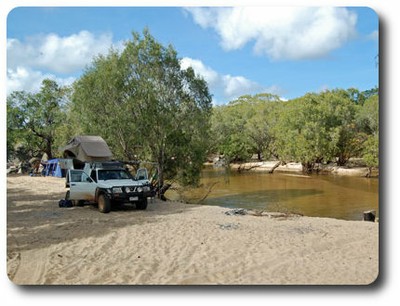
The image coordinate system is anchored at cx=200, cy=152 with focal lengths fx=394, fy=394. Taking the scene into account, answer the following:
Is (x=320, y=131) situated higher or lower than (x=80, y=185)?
higher

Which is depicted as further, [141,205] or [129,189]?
[141,205]

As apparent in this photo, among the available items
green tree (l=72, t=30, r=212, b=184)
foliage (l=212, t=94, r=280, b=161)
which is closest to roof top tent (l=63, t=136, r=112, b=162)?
green tree (l=72, t=30, r=212, b=184)

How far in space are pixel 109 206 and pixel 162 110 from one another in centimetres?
799

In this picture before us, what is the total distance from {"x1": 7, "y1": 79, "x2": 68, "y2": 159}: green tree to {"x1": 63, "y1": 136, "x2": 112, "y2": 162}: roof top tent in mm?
16106

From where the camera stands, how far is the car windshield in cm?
1218

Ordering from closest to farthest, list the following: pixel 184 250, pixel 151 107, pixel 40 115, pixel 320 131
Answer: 1. pixel 184 250
2. pixel 151 107
3. pixel 40 115
4. pixel 320 131

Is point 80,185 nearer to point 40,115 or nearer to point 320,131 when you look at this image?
point 40,115

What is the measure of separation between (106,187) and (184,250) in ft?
16.2

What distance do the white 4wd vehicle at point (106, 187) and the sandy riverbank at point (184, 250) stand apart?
60 centimetres

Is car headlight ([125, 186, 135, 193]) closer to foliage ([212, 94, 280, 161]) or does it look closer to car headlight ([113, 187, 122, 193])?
car headlight ([113, 187, 122, 193])

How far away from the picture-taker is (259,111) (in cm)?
5506

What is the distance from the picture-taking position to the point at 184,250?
23.8ft

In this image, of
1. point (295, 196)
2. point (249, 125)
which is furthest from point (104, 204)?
point (249, 125)

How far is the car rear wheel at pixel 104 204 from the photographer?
37.6 feet
